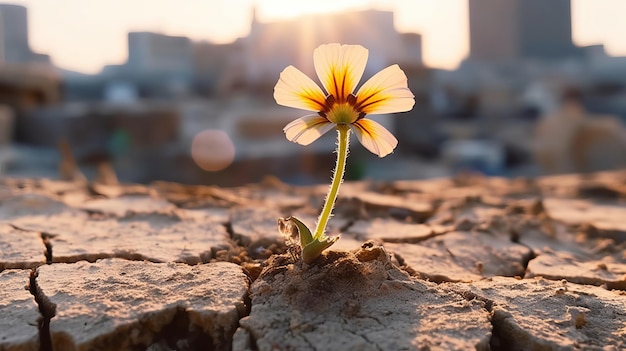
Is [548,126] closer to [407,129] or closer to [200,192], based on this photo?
[407,129]

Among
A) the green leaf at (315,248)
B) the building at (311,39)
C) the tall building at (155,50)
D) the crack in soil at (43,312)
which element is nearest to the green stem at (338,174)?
the green leaf at (315,248)

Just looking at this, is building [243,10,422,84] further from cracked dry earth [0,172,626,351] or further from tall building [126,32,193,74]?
tall building [126,32,193,74]

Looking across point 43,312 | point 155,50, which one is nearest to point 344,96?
point 43,312

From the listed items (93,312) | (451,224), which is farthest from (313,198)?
(93,312)

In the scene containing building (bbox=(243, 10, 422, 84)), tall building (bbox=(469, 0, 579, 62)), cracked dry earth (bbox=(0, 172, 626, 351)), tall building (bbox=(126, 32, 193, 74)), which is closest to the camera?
cracked dry earth (bbox=(0, 172, 626, 351))

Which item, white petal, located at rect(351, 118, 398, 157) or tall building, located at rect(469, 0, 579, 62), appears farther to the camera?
tall building, located at rect(469, 0, 579, 62)

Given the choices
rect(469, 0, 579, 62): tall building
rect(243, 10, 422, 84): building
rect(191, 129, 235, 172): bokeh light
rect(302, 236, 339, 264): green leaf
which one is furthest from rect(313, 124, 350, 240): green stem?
rect(469, 0, 579, 62): tall building
